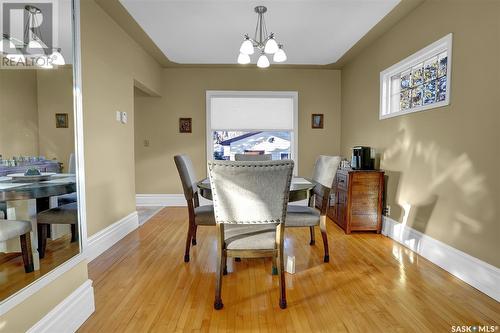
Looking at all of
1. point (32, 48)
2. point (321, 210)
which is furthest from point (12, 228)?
point (321, 210)

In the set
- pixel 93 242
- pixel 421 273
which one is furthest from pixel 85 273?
pixel 421 273

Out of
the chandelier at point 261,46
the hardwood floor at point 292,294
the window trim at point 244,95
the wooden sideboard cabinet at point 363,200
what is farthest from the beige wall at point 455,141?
the window trim at point 244,95

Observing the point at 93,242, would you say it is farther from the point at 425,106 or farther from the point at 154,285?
the point at 425,106

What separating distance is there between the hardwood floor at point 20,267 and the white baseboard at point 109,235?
2.94 ft

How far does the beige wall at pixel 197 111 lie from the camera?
5113 mm

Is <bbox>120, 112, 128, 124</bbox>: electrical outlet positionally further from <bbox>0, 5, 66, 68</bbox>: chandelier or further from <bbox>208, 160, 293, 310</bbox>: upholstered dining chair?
<bbox>208, 160, 293, 310</bbox>: upholstered dining chair

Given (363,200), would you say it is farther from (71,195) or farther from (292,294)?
(71,195)

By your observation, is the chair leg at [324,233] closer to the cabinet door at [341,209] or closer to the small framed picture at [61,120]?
the cabinet door at [341,209]

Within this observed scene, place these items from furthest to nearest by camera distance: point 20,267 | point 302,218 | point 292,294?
point 302,218, point 292,294, point 20,267

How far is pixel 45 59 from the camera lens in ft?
5.24

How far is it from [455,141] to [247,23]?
2464 mm

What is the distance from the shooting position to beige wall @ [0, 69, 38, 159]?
4.29 feet

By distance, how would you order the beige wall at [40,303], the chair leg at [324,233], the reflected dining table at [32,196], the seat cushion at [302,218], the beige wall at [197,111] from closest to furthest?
1. the beige wall at [40,303]
2. the reflected dining table at [32,196]
3. the seat cushion at [302,218]
4. the chair leg at [324,233]
5. the beige wall at [197,111]

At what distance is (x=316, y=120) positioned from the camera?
522 centimetres
